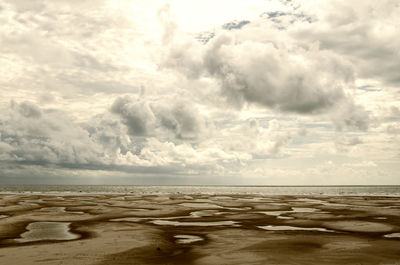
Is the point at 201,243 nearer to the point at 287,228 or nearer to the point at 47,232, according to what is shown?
the point at 287,228

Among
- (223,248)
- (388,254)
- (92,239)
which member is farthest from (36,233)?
(388,254)

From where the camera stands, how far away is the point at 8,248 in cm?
1816

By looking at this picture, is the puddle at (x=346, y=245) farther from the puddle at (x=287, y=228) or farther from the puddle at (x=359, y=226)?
the puddle at (x=359, y=226)

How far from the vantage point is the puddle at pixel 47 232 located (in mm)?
21594

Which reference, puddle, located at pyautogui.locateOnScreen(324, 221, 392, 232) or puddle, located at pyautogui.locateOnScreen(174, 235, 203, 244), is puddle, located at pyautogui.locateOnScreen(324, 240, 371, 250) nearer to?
puddle, located at pyautogui.locateOnScreen(324, 221, 392, 232)

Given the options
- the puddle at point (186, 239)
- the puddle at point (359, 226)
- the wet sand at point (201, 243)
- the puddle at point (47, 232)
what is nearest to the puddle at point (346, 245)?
the wet sand at point (201, 243)

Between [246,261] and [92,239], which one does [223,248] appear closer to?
[246,261]

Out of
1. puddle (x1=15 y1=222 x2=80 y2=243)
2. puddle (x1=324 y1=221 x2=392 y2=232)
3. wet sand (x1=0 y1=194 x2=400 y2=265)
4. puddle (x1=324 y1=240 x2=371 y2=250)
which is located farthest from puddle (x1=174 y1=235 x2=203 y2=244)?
puddle (x1=324 y1=221 x2=392 y2=232)

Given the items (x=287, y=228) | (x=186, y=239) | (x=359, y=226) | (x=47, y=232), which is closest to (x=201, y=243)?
(x=186, y=239)

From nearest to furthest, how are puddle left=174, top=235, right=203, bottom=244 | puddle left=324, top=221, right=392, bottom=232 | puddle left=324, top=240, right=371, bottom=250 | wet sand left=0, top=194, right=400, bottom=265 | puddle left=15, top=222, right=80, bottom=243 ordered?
wet sand left=0, top=194, right=400, bottom=265, puddle left=324, top=240, right=371, bottom=250, puddle left=174, top=235, right=203, bottom=244, puddle left=15, top=222, right=80, bottom=243, puddle left=324, top=221, right=392, bottom=232

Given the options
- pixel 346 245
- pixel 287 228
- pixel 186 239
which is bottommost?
pixel 287 228

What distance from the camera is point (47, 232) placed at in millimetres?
24234

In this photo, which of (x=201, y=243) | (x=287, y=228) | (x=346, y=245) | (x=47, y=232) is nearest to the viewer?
(x=346, y=245)

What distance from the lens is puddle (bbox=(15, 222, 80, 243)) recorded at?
70.8ft
